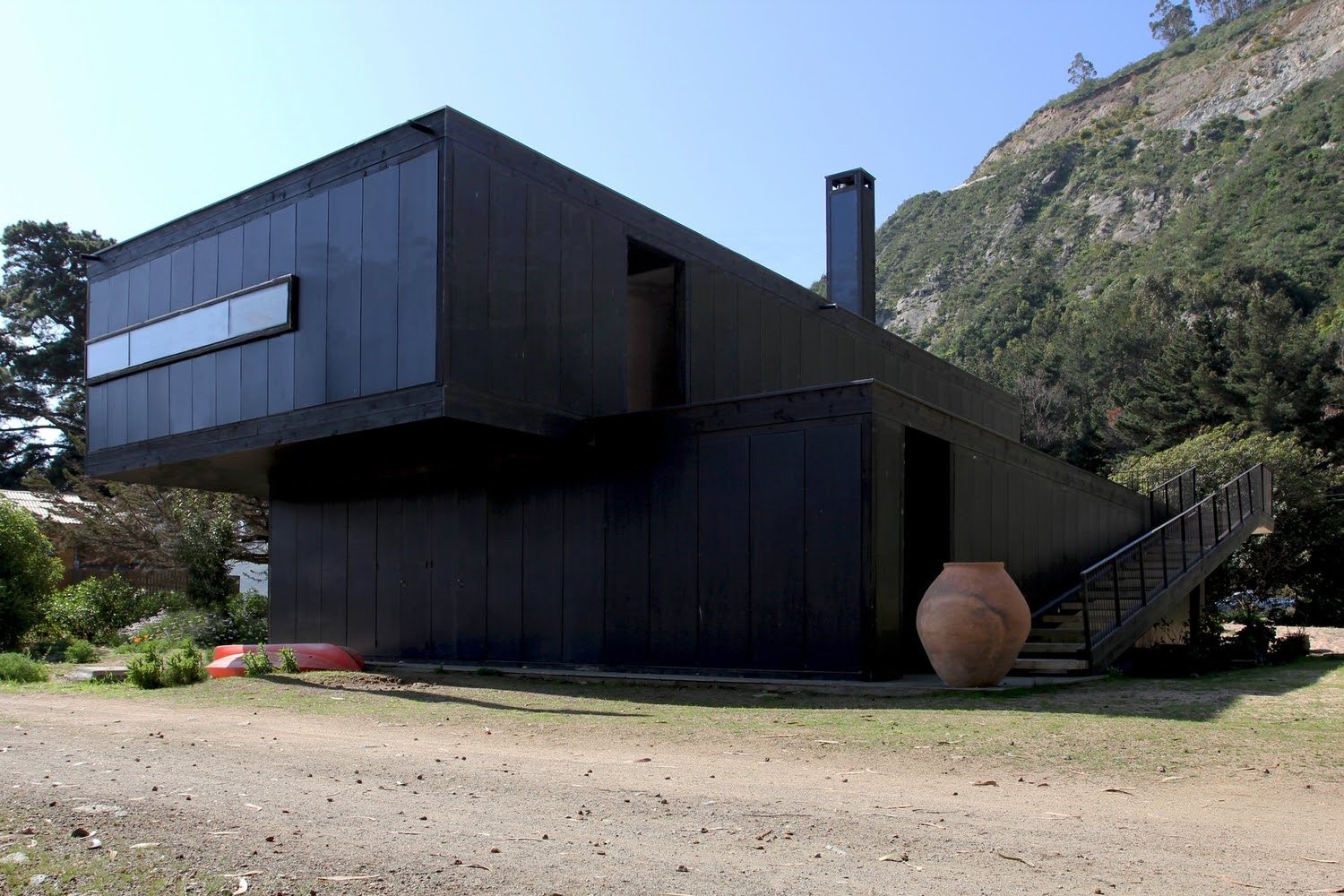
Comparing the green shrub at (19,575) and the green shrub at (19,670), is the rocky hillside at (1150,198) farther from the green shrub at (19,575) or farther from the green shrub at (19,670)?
the green shrub at (19,670)

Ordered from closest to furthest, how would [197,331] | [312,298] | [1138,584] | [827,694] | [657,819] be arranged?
[657,819]
[827,694]
[312,298]
[197,331]
[1138,584]

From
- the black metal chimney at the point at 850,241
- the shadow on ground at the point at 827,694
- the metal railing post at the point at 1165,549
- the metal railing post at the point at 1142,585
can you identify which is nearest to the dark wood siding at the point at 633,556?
the shadow on ground at the point at 827,694

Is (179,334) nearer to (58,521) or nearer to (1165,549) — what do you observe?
(1165,549)

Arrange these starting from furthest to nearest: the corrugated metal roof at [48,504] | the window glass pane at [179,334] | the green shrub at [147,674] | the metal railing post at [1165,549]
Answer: the corrugated metal roof at [48,504]
the metal railing post at [1165,549]
the window glass pane at [179,334]
the green shrub at [147,674]

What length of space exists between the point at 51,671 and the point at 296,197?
7.85 m

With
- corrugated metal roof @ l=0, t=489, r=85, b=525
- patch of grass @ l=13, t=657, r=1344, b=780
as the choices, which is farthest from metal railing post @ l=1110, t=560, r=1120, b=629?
corrugated metal roof @ l=0, t=489, r=85, b=525

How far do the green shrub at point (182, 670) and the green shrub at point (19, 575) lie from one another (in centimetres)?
773

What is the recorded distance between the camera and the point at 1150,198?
9225 cm

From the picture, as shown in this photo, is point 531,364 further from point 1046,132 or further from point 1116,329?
point 1046,132

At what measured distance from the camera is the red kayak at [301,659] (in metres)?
14.1

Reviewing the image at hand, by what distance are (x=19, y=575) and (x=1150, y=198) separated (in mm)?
93035

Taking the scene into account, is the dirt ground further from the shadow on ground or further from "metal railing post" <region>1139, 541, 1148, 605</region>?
"metal railing post" <region>1139, 541, 1148, 605</region>

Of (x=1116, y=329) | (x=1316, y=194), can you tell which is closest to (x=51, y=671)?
(x=1116, y=329)

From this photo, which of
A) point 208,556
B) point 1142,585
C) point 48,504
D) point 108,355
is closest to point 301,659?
point 108,355
